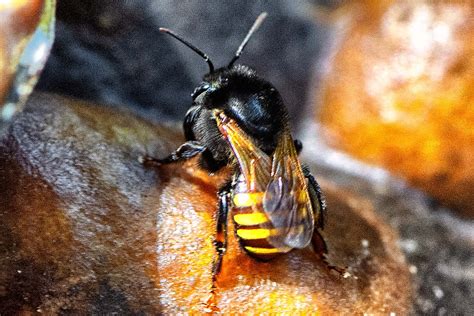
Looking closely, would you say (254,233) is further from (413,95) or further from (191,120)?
(413,95)

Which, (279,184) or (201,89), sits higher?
(201,89)

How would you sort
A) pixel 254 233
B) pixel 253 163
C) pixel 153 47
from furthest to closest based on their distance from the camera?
pixel 153 47
pixel 253 163
pixel 254 233

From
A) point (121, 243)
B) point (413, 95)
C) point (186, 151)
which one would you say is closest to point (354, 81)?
point (413, 95)

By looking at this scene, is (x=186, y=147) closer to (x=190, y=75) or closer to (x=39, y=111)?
(x=39, y=111)

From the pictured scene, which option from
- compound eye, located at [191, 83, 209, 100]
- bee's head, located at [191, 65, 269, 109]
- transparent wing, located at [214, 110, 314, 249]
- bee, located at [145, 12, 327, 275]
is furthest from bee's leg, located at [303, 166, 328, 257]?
compound eye, located at [191, 83, 209, 100]

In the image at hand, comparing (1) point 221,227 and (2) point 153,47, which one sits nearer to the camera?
(1) point 221,227

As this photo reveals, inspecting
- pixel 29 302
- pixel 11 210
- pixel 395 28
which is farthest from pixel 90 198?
pixel 395 28
